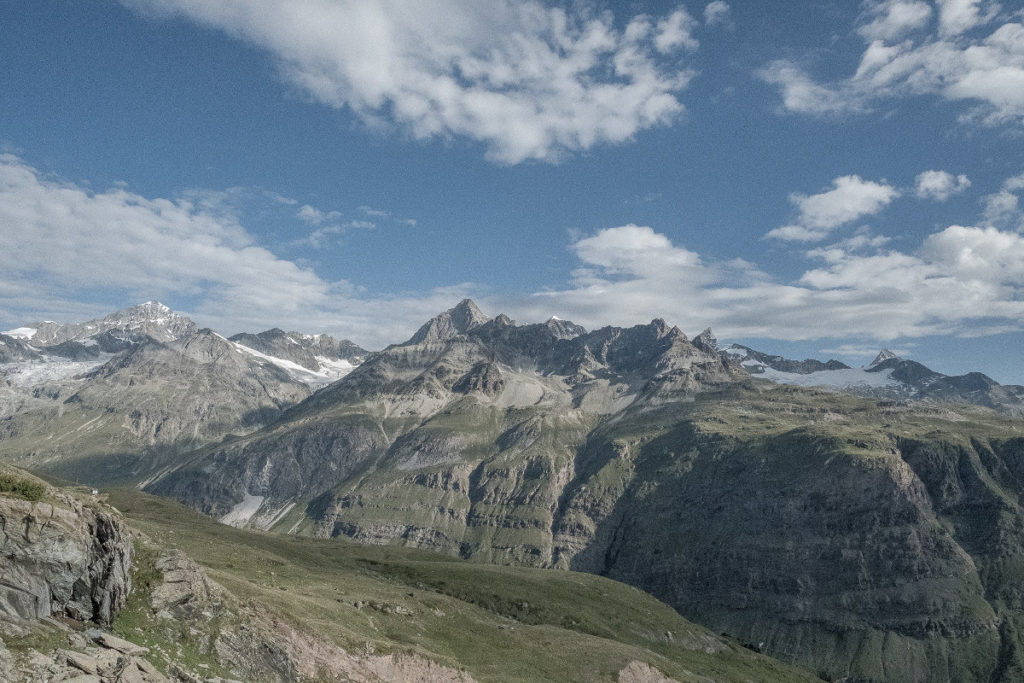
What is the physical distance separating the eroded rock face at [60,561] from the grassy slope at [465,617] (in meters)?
17.1

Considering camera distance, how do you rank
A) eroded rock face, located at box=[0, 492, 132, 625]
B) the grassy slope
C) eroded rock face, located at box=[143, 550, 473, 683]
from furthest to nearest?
the grassy slope
eroded rock face, located at box=[143, 550, 473, 683]
eroded rock face, located at box=[0, 492, 132, 625]

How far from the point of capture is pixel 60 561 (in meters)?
44.2

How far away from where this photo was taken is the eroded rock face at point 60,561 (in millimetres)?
41219

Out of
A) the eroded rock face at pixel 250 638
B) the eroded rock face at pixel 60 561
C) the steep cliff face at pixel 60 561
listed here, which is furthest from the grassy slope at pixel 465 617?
the eroded rock face at pixel 60 561

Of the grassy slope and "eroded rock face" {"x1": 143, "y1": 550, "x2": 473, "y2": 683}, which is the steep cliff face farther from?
the grassy slope

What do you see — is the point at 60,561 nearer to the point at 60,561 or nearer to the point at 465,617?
the point at 60,561

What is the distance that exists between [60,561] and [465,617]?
73437mm

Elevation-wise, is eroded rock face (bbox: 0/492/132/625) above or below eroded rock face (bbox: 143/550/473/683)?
above

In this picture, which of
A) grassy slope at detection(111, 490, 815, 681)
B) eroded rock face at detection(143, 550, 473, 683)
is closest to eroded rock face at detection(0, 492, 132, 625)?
eroded rock face at detection(143, 550, 473, 683)

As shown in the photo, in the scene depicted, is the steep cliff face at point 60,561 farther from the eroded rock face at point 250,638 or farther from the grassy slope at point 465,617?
the grassy slope at point 465,617

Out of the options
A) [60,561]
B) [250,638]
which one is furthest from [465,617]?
[60,561]

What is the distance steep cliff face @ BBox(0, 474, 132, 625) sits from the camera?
135 feet

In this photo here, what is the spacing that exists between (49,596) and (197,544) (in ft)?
283

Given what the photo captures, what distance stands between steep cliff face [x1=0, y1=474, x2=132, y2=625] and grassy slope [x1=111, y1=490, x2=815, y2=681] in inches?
668
